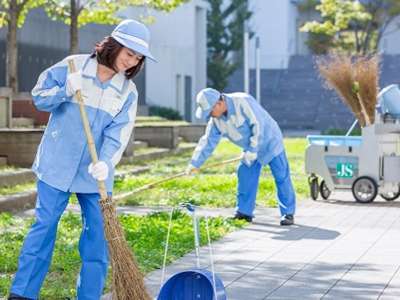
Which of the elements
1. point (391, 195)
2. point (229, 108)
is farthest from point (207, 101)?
point (391, 195)

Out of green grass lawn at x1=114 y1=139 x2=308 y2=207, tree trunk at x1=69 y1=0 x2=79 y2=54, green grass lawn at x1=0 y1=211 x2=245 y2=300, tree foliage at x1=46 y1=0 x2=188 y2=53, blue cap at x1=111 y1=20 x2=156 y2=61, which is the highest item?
tree foliage at x1=46 y1=0 x2=188 y2=53

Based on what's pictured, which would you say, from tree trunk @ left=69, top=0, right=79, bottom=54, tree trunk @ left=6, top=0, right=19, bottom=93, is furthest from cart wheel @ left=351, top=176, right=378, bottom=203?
tree trunk @ left=6, top=0, right=19, bottom=93

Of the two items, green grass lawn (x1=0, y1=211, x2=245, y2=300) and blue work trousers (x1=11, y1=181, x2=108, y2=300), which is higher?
blue work trousers (x1=11, y1=181, x2=108, y2=300)

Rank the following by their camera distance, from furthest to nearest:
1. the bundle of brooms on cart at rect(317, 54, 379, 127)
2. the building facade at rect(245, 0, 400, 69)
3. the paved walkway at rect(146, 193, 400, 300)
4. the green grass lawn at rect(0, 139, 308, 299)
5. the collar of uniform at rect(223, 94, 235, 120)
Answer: the building facade at rect(245, 0, 400, 69) < the bundle of brooms on cart at rect(317, 54, 379, 127) < the collar of uniform at rect(223, 94, 235, 120) < the green grass lawn at rect(0, 139, 308, 299) < the paved walkway at rect(146, 193, 400, 300)

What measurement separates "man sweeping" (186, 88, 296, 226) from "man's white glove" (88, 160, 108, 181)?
16.2 feet

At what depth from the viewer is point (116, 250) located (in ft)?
22.1

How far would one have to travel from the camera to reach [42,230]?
22.5 ft

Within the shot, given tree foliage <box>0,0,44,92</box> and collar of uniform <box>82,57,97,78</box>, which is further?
tree foliage <box>0,0,44,92</box>

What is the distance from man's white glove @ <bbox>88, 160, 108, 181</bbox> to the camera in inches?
263

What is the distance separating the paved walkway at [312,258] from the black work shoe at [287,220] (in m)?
0.15

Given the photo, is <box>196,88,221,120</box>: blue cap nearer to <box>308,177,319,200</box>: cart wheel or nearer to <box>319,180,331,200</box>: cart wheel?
<box>308,177,319,200</box>: cart wheel

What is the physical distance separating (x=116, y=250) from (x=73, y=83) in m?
1.00

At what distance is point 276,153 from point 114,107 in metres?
5.61

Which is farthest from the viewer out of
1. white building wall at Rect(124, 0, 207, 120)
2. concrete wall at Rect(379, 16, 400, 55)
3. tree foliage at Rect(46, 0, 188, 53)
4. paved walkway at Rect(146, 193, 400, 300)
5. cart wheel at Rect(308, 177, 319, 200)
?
concrete wall at Rect(379, 16, 400, 55)
